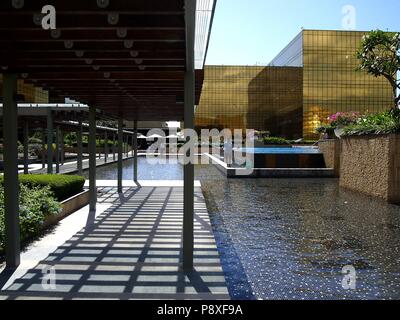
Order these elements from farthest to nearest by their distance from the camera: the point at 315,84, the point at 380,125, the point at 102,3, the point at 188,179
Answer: the point at 315,84 < the point at 380,125 < the point at 188,179 < the point at 102,3

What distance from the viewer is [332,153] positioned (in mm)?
22953

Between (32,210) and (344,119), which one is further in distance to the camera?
(344,119)

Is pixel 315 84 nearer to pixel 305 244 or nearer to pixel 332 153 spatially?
pixel 332 153

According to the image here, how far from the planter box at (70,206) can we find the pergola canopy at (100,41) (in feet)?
9.74

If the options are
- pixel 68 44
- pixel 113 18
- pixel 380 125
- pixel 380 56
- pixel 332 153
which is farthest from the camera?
pixel 332 153

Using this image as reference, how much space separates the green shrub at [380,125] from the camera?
13750 millimetres

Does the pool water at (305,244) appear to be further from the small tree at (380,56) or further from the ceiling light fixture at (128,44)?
the small tree at (380,56)

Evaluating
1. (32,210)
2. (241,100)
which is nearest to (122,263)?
(32,210)

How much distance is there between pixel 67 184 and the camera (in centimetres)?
1092

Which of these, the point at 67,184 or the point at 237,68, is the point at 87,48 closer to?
the point at 67,184

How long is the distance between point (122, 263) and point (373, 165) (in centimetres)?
1123

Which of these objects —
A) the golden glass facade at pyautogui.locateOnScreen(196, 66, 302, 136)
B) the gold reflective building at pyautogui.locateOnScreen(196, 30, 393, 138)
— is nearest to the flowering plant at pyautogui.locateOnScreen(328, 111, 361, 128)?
the gold reflective building at pyautogui.locateOnScreen(196, 30, 393, 138)

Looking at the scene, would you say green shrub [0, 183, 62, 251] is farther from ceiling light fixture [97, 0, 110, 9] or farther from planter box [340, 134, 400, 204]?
planter box [340, 134, 400, 204]
